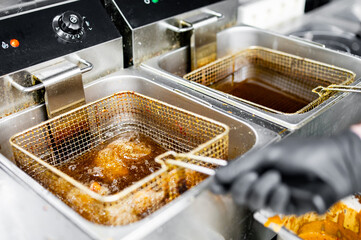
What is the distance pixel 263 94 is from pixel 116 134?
765mm

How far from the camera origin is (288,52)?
7.13 feet

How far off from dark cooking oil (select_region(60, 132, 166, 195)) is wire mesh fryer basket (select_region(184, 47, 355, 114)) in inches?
16.4

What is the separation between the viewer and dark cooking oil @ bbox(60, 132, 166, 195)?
1.51m

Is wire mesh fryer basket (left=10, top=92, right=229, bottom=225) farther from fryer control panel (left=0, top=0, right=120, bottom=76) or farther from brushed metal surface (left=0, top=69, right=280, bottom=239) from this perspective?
fryer control panel (left=0, top=0, right=120, bottom=76)

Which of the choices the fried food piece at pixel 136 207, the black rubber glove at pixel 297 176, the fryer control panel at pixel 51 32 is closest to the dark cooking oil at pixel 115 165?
the fried food piece at pixel 136 207

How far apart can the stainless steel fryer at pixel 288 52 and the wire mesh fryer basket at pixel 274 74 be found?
89 mm

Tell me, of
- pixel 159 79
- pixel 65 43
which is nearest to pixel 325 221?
pixel 159 79

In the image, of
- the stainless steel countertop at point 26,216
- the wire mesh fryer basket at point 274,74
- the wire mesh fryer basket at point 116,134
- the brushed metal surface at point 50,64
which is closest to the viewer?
the stainless steel countertop at point 26,216

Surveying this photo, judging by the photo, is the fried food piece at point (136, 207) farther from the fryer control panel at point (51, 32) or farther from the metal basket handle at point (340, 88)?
the metal basket handle at point (340, 88)

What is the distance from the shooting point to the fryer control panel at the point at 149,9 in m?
1.81

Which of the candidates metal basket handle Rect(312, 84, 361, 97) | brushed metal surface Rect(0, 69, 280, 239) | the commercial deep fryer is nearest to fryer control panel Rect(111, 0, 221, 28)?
the commercial deep fryer

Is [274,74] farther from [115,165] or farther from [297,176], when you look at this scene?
[297,176]

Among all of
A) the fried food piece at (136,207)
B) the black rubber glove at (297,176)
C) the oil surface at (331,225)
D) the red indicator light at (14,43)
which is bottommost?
the oil surface at (331,225)

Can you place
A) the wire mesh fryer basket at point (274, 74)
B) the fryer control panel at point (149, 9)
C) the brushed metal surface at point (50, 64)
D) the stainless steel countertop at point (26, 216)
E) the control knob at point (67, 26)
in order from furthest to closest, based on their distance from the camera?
the wire mesh fryer basket at point (274, 74) < the fryer control panel at point (149, 9) < the control knob at point (67, 26) < the brushed metal surface at point (50, 64) < the stainless steel countertop at point (26, 216)
